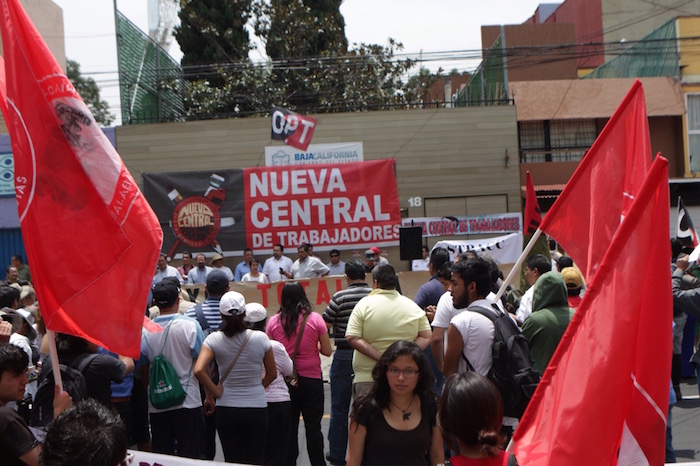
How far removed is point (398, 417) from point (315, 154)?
1542cm

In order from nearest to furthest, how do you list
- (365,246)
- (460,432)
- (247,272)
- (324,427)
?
(460,432), (324,427), (247,272), (365,246)

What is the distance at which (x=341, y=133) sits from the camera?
19.4 metres

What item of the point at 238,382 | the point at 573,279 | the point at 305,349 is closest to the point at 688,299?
the point at 573,279

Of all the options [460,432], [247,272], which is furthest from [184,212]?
[460,432]

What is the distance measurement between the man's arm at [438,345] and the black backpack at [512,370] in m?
0.89

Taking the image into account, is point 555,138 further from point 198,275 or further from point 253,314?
point 253,314

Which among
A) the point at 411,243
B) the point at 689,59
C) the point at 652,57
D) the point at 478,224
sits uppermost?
the point at 652,57

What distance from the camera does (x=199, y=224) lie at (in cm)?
1842

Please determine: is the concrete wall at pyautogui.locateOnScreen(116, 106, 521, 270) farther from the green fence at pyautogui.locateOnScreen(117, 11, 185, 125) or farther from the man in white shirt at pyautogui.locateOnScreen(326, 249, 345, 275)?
the man in white shirt at pyautogui.locateOnScreen(326, 249, 345, 275)

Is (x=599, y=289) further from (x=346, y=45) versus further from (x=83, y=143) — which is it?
(x=346, y=45)

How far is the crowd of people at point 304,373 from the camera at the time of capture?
3.68m

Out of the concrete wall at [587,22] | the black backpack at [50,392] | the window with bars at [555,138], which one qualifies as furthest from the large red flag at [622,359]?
the concrete wall at [587,22]

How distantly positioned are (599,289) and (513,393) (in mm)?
1894

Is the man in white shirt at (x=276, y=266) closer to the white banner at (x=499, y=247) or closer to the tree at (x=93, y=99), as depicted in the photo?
the white banner at (x=499, y=247)
